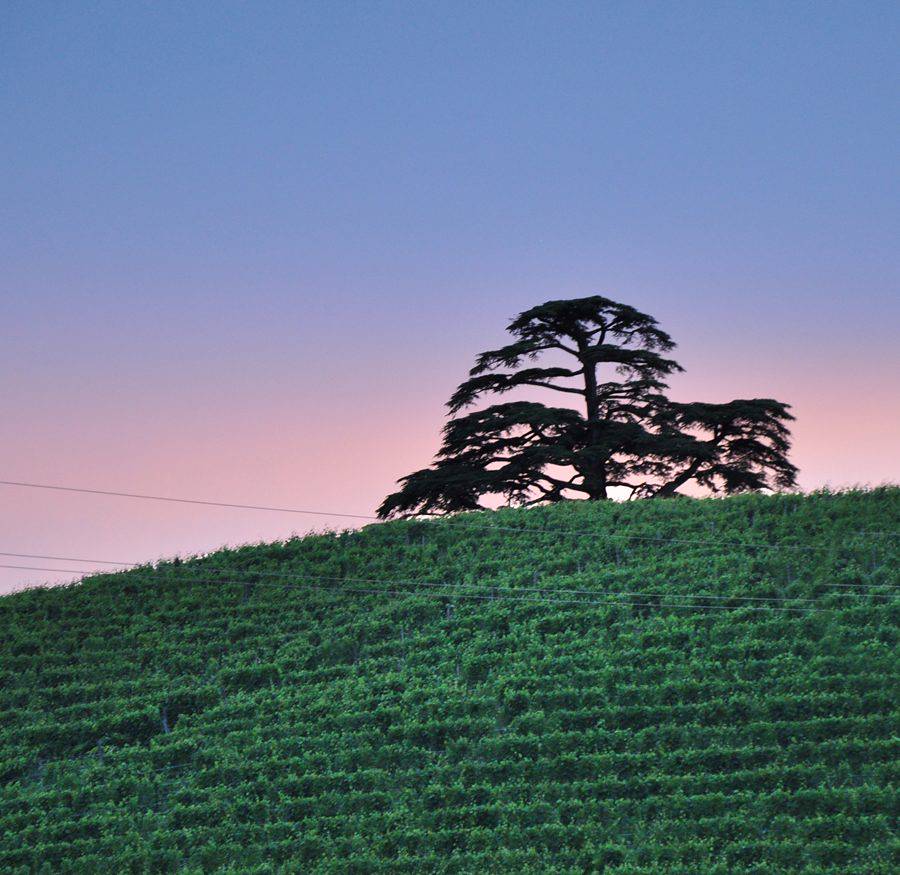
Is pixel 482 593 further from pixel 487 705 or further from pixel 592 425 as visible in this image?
pixel 592 425

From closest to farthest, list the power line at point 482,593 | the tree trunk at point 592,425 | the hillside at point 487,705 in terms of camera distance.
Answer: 1. the hillside at point 487,705
2. the power line at point 482,593
3. the tree trunk at point 592,425

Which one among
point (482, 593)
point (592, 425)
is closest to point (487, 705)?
point (482, 593)

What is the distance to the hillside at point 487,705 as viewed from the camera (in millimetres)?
14773

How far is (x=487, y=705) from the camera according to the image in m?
17.8

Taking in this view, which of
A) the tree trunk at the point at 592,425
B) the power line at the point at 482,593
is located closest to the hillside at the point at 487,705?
the power line at the point at 482,593

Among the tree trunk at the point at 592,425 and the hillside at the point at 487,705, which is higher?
the tree trunk at the point at 592,425

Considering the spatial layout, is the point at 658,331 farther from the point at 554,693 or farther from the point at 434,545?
the point at 554,693

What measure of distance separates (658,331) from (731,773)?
23.6 metres

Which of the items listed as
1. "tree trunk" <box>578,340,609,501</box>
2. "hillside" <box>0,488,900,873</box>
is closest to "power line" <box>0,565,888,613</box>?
"hillside" <box>0,488,900,873</box>

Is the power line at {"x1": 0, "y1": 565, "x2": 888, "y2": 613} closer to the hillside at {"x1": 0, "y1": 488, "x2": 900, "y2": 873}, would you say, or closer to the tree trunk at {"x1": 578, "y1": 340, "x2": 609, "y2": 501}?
the hillside at {"x1": 0, "y1": 488, "x2": 900, "y2": 873}

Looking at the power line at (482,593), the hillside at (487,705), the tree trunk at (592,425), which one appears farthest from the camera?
the tree trunk at (592,425)

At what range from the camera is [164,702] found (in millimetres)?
20109

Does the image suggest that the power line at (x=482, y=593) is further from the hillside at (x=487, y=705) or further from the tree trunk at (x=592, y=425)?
the tree trunk at (x=592, y=425)

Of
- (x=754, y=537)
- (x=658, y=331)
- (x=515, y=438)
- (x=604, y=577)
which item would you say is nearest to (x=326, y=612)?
(x=604, y=577)
